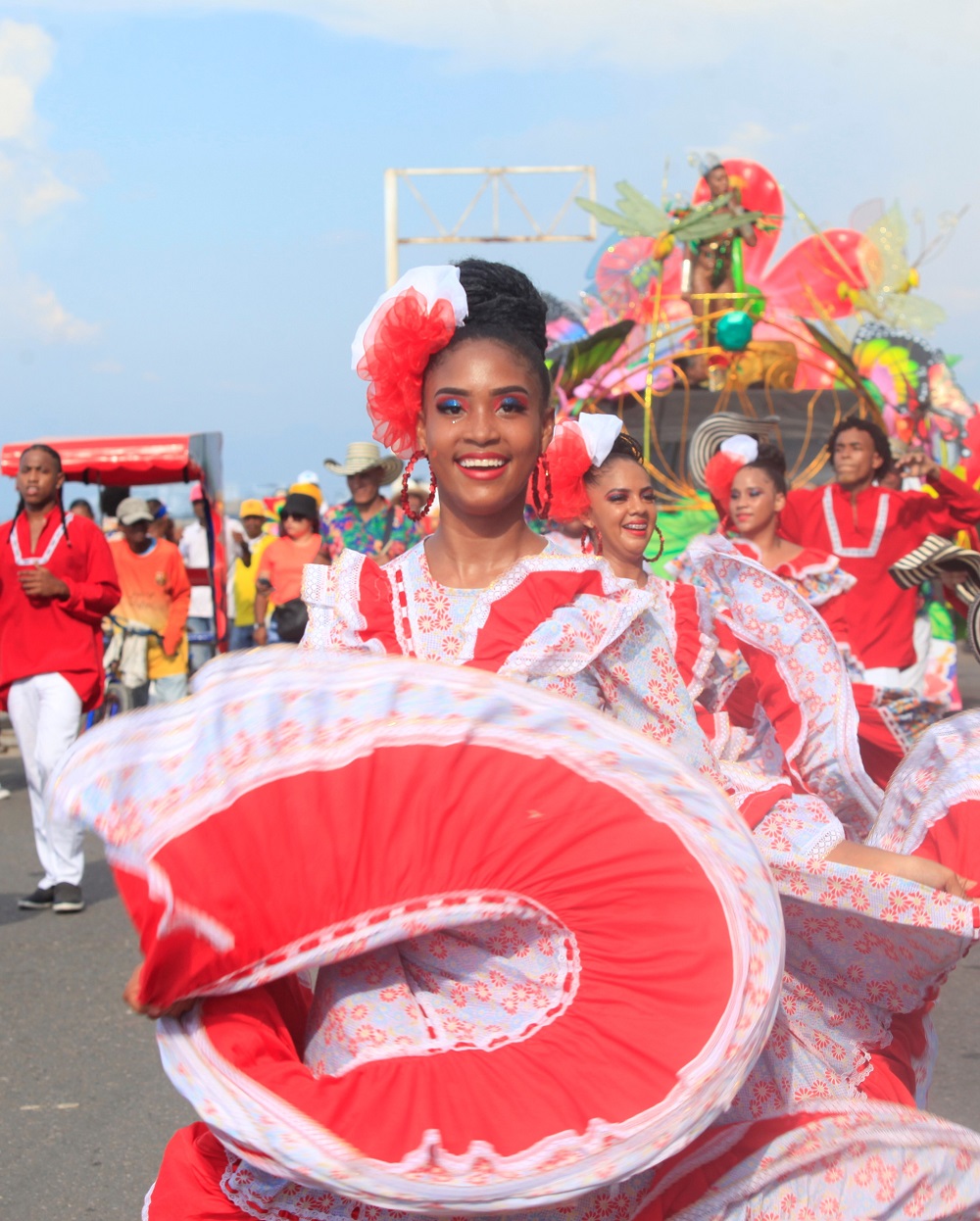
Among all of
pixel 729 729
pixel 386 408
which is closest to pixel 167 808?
pixel 386 408

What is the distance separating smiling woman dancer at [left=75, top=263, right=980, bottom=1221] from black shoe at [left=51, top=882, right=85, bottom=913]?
13.8 ft

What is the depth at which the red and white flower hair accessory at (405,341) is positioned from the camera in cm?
253

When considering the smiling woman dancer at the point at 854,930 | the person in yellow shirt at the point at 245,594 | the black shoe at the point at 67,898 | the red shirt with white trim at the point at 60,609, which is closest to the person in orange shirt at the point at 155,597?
the person in yellow shirt at the point at 245,594

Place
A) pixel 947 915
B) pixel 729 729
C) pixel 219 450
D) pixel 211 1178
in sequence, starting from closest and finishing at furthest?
pixel 211 1178
pixel 947 915
pixel 729 729
pixel 219 450

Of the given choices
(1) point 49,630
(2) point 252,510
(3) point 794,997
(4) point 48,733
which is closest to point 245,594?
(2) point 252,510

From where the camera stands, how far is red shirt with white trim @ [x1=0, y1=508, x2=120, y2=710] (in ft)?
21.3

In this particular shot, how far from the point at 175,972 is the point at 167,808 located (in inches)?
7.8

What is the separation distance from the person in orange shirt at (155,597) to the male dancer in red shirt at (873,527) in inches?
186

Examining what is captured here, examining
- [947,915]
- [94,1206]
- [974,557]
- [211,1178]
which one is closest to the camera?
[211,1178]

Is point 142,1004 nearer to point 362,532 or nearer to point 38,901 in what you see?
point 38,901

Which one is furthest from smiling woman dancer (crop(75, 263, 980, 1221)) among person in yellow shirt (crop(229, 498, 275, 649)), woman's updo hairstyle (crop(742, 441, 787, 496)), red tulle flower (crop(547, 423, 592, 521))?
person in yellow shirt (crop(229, 498, 275, 649))

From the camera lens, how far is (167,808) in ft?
6.21

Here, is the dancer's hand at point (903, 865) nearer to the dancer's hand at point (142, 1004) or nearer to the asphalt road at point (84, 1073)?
the dancer's hand at point (142, 1004)

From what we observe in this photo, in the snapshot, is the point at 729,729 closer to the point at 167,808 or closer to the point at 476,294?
the point at 476,294
